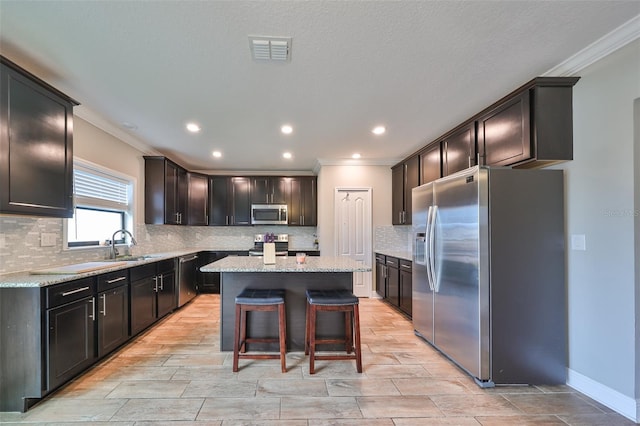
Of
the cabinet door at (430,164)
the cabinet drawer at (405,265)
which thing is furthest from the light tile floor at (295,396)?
the cabinet door at (430,164)

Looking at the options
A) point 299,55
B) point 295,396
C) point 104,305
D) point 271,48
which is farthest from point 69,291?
point 299,55

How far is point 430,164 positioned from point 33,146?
4181 millimetres

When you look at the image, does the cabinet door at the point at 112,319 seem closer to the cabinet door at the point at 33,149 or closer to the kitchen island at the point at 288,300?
the cabinet door at the point at 33,149

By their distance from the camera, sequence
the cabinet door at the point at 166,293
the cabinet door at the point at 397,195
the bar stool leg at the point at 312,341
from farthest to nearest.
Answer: the cabinet door at the point at 397,195, the cabinet door at the point at 166,293, the bar stool leg at the point at 312,341

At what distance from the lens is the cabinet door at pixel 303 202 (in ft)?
19.7

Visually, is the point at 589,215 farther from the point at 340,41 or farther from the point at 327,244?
the point at 327,244

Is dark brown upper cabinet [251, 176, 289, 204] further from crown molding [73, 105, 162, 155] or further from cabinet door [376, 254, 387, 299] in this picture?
cabinet door [376, 254, 387, 299]

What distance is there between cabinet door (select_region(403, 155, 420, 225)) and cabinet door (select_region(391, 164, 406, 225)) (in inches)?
4.4

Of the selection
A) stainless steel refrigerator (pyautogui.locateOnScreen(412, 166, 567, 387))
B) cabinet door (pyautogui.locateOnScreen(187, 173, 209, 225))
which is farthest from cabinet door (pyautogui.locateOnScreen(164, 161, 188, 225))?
stainless steel refrigerator (pyautogui.locateOnScreen(412, 166, 567, 387))

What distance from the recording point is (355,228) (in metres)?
5.36

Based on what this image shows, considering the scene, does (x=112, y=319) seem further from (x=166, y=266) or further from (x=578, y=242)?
(x=578, y=242)

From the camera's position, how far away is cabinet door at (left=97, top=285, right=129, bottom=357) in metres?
2.66

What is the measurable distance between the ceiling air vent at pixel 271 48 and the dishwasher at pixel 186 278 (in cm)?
356

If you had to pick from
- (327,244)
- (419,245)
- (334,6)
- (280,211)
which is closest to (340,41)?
(334,6)
